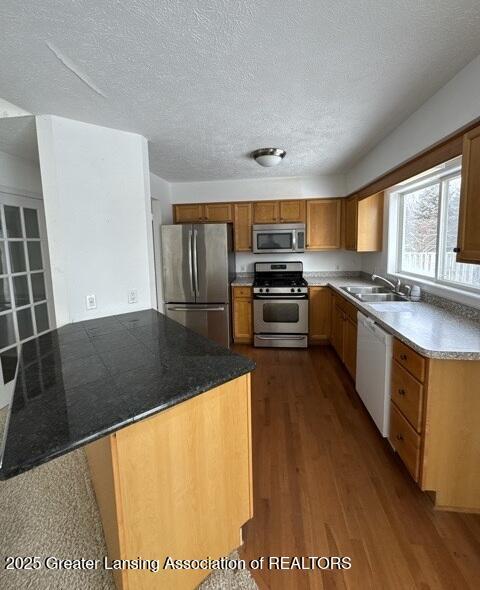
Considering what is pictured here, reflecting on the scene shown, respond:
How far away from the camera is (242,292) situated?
4.29 m

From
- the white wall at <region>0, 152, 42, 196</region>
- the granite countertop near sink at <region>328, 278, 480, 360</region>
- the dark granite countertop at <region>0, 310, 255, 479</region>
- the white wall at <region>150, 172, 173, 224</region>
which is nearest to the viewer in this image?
the dark granite countertop at <region>0, 310, 255, 479</region>

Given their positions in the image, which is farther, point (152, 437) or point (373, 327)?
point (373, 327)

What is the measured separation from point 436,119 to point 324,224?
2474 millimetres

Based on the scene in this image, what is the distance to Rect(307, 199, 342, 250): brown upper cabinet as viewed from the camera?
14.2 ft

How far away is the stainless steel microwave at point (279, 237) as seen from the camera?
426 centimetres

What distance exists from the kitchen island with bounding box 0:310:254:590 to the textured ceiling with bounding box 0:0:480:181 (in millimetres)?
1425

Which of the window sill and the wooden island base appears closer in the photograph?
the wooden island base

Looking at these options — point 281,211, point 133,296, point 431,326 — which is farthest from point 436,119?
point 281,211

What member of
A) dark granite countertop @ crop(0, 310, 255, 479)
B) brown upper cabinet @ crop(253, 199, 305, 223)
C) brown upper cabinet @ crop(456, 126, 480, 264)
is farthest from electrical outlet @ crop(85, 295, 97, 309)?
brown upper cabinet @ crop(253, 199, 305, 223)

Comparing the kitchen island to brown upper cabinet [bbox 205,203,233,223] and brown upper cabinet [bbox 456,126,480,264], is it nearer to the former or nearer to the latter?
brown upper cabinet [bbox 456,126,480,264]

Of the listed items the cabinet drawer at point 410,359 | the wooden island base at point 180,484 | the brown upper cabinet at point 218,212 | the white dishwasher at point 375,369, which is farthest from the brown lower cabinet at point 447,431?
the brown upper cabinet at point 218,212

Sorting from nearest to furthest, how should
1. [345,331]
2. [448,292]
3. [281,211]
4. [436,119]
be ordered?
1. [436,119]
2. [448,292]
3. [345,331]
4. [281,211]

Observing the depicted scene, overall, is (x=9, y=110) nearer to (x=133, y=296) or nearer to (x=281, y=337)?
(x=133, y=296)

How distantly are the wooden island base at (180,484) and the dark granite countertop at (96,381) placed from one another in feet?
0.25
